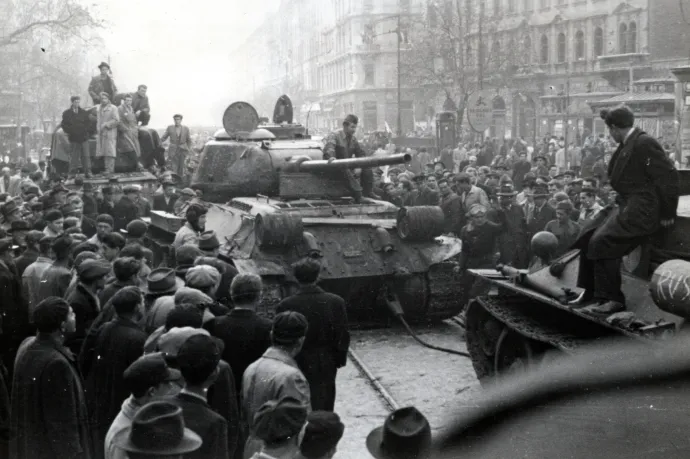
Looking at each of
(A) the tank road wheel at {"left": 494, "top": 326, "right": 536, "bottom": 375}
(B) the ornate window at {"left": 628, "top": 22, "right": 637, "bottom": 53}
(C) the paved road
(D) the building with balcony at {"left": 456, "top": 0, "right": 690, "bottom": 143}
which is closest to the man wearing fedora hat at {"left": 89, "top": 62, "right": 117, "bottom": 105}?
(C) the paved road

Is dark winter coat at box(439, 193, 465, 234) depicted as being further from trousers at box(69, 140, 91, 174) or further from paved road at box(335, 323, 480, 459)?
trousers at box(69, 140, 91, 174)

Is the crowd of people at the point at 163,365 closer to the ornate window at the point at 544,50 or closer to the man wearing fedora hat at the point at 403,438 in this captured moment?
the man wearing fedora hat at the point at 403,438

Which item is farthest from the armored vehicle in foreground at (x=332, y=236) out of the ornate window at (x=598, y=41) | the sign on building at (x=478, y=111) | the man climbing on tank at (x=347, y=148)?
the ornate window at (x=598, y=41)

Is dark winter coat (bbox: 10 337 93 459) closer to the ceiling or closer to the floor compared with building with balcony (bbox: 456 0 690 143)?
closer to the floor

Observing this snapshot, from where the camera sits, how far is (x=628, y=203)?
21.2 ft

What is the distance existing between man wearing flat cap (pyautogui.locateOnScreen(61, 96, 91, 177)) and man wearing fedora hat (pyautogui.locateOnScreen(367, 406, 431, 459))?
49.2 feet

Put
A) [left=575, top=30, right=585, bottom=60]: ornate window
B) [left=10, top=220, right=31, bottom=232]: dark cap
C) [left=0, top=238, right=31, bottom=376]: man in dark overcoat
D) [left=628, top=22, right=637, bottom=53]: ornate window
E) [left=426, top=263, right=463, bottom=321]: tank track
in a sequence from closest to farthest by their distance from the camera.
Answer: [left=0, top=238, right=31, bottom=376]: man in dark overcoat
[left=10, top=220, right=31, bottom=232]: dark cap
[left=426, top=263, right=463, bottom=321]: tank track
[left=628, top=22, right=637, bottom=53]: ornate window
[left=575, top=30, right=585, bottom=60]: ornate window

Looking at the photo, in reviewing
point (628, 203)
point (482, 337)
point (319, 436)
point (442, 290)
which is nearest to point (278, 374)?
point (319, 436)

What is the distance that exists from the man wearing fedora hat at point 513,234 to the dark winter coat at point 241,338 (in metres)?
6.46

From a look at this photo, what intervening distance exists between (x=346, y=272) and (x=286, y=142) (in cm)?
341

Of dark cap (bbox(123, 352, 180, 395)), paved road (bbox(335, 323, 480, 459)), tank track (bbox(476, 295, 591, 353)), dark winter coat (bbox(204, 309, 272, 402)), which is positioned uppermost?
dark cap (bbox(123, 352, 180, 395))

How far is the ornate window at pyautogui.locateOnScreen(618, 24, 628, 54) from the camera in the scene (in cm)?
4498

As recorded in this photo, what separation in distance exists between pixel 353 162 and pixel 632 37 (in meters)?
36.6

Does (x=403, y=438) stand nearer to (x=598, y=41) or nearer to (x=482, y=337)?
(x=482, y=337)
